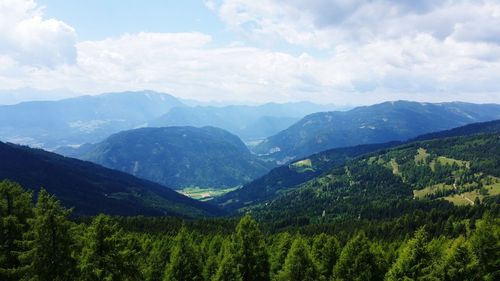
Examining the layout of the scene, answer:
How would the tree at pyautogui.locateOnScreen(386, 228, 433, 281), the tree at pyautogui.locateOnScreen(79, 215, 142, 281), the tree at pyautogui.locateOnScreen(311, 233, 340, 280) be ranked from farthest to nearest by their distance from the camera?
the tree at pyautogui.locateOnScreen(311, 233, 340, 280) → the tree at pyautogui.locateOnScreen(386, 228, 433, 281) → the tree at pyautogui.locateOnScreen(79, 215, 142, 281)

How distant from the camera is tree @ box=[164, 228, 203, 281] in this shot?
5375 cm

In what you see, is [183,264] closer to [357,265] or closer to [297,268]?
[297,268]

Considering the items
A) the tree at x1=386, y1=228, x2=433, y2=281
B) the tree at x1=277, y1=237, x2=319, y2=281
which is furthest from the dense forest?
the tree at x1=386, y1=228, x2=433, y2=281

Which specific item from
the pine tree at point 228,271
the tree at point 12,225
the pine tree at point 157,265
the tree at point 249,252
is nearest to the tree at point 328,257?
the tree at point 249,252

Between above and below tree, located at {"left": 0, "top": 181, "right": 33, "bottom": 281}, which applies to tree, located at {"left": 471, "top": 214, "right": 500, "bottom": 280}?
below

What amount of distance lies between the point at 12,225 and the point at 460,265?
53.7 meters

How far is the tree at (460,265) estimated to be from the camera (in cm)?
5166

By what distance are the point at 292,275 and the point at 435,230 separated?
440ft

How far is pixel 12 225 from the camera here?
40.8 metres

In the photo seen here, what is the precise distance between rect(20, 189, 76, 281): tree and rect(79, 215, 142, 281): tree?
1.56 metres

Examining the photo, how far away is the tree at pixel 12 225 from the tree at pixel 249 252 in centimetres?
2427

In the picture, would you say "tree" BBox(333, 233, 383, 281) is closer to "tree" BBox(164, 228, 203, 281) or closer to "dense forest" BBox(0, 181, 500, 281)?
"dense forest" BBox(0, 181, 500, 281)

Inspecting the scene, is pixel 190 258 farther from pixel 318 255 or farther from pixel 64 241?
pixel 318 255

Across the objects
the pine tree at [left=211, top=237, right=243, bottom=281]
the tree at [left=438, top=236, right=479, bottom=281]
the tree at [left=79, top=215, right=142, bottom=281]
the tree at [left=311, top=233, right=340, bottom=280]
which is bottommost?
the tree at [left=311, top=233, right=340, bottom=280]
